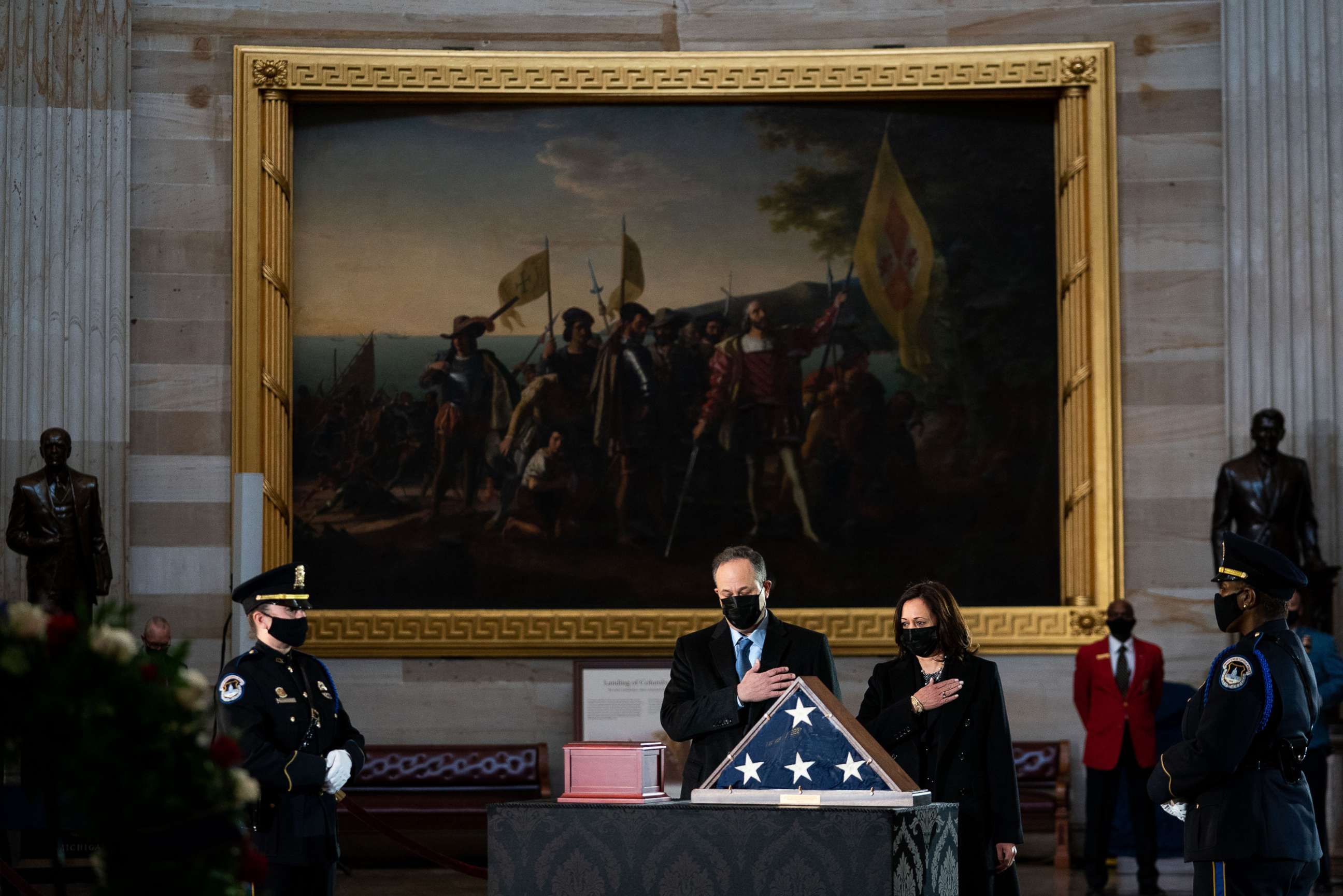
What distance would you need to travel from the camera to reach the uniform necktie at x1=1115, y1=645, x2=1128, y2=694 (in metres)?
11.7

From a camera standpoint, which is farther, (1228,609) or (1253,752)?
(1228,609)

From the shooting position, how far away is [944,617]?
621 cm

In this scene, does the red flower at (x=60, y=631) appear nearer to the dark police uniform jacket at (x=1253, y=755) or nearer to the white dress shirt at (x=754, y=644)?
the white dress shirt at (x=754, y=644)

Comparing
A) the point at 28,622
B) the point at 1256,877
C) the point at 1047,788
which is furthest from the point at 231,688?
the point at 1047,788

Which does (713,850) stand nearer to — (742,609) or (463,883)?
(742,609)

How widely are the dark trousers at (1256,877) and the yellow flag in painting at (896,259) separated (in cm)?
758

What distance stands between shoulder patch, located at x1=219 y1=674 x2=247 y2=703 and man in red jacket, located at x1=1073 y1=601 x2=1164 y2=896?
688 centimetres

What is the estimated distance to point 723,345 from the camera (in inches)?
526

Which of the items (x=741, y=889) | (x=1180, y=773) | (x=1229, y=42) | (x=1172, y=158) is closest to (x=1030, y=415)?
(x=1172, y=158)

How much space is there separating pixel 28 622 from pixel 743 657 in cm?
343

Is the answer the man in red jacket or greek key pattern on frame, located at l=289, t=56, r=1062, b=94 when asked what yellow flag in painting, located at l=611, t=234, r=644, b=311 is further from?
the man in red jacket

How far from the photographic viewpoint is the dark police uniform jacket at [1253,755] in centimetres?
585

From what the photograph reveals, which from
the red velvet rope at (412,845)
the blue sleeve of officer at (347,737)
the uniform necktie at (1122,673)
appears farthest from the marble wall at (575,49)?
the blue sleeve of officer at (347,737)

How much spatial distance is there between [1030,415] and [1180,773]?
7538mm
